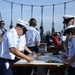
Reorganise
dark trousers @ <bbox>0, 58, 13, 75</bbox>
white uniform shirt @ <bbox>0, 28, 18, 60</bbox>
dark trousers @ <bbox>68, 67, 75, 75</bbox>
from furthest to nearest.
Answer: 1. dark trousers @ <bbox>0, 58, 13, 75</bbox>
2. white uniform shirt @ <bbox>0, 28, 18, 60</bbox>
3. dark trousers @ <bbox>68, 67, 75, 75</bbox>

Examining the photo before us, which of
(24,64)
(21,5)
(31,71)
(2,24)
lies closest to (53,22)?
(21,5)

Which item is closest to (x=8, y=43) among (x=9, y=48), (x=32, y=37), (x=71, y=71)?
(x=9, y=48)

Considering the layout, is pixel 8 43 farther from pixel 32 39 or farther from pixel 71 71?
pixel 32 39

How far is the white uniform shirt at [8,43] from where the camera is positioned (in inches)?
202

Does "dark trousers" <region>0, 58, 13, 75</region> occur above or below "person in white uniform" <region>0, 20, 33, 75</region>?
below

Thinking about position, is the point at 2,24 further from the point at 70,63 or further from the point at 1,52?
the point at 70,63

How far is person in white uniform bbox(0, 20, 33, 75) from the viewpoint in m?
5.15

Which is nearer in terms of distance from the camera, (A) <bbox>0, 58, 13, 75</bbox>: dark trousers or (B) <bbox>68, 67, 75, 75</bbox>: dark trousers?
(B) <bbox>68, 67, 75, 75</bbox>: dark trousers

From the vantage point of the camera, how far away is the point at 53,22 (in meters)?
29.3

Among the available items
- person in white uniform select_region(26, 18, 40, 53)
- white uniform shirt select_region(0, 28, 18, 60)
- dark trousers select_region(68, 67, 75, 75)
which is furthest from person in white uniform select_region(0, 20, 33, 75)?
person in white uniform select_region(26, 18, 40, 53)

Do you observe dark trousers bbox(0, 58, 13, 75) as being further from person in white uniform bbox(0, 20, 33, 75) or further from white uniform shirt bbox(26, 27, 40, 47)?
white uniform shirt bbox(26, 27, 40, 47)

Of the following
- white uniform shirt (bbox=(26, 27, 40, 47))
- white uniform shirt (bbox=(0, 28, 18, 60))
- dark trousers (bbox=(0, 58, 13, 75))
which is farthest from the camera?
white uniform shirt (bbox=(26, 27, 40, 47))

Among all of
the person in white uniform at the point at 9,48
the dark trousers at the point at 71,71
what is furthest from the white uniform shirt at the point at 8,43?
the dark trousers at the point at 71,71

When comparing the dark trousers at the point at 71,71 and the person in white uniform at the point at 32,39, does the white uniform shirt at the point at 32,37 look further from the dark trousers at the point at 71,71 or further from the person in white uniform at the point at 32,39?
the dark trousers at the point at 71,71
